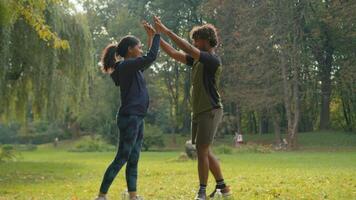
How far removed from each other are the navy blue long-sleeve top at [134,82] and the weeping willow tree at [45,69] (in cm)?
1035

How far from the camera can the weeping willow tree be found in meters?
16.8

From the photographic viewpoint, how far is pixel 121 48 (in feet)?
19.9

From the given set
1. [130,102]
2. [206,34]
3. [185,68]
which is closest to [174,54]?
[206,34]

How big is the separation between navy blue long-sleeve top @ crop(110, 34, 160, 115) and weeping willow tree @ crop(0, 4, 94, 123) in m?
10.4

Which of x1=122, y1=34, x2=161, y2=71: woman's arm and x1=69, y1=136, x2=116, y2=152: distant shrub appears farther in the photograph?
x1=69, y1=136, x2=116, y2=152: distant shrub

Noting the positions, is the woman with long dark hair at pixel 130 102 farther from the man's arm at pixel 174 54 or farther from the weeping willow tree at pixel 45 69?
the weeping willow tree at pixel 45 69

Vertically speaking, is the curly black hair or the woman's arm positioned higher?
the curly black hair

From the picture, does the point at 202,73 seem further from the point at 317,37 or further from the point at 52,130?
the point at 52,130

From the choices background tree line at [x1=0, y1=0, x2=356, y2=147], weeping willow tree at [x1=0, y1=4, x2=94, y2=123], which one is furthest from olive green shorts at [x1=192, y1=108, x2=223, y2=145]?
weeping willow tree at [x1=0, y1=4, x2=94, y2=123]

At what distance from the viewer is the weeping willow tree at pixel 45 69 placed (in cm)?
1681

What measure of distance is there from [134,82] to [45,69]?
1213cm

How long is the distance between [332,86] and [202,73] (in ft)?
116

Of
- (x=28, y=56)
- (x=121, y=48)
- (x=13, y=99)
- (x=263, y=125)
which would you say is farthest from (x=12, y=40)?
(x=263, y=125)

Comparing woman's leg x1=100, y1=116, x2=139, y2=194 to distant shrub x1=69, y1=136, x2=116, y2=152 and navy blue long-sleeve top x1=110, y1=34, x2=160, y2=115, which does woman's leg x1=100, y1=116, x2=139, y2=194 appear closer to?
navy blue long-sleeve top x1=110, y1=34, x2=160, y2=115
